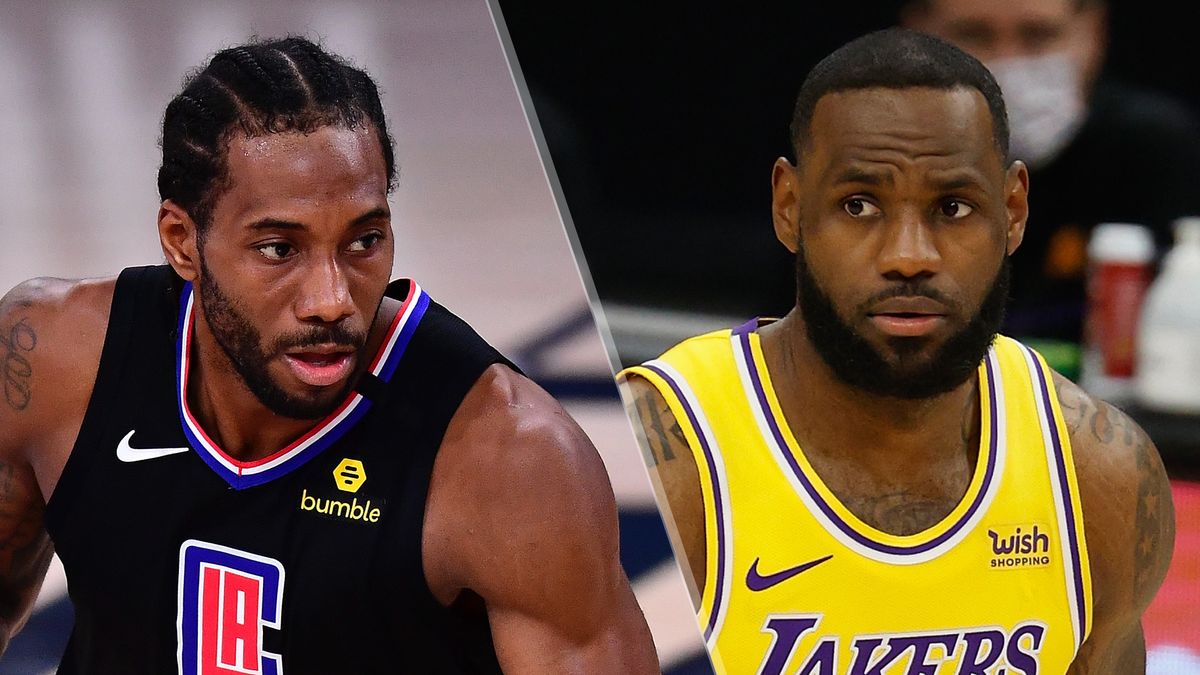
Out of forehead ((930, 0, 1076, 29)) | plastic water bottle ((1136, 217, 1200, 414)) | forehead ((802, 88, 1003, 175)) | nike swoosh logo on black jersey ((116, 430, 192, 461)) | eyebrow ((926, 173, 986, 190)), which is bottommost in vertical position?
nike swoosh logo on black jersey ((116, 430, 192, 461))

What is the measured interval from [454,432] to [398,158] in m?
1.28

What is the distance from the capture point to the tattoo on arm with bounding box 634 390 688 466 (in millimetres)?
1294

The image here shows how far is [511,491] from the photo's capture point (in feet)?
4.49

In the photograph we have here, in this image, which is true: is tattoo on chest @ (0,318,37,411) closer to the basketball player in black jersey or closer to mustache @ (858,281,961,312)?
the basketball player in black jersey

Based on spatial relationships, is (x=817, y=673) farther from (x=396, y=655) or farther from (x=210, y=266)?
(x=210, y=266)

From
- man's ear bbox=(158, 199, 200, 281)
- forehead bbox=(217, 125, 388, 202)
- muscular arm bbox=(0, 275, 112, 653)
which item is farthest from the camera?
muscular arm bbox=(0, 275, 112, 653)

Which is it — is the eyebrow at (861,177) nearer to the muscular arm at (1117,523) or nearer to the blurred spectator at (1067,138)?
the blurred spectator at (1067,138)

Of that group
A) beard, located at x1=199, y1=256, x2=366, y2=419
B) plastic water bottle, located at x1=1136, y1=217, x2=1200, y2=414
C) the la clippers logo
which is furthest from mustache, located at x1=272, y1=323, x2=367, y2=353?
plastic water bottle, located at x1=1136, y1=217, x2=1200, y2=414

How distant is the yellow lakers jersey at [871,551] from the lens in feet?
3.97

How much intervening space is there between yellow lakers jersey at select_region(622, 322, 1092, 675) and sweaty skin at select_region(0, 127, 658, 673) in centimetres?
12

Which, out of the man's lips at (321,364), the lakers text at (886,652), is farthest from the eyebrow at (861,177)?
the man's lips at (321,364)

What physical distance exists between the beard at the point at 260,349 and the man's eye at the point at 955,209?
0.49m

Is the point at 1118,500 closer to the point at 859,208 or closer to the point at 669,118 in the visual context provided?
the point at 859,208

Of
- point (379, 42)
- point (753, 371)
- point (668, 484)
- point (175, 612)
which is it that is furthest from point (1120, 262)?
point (379, 42)
